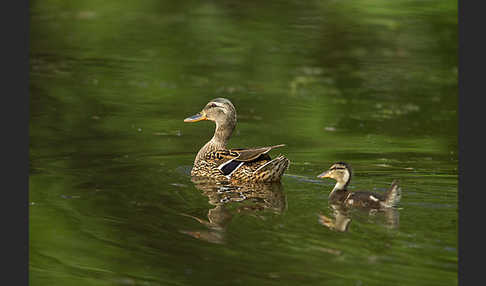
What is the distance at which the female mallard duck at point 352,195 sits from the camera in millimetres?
8125

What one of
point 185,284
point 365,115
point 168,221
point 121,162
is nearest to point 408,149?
point 365,115

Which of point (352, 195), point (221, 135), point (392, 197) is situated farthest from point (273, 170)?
point (392, 197)

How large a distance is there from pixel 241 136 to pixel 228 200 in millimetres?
3227

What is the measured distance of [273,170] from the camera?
934cm

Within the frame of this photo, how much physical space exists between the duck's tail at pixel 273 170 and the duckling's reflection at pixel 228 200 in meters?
0.07

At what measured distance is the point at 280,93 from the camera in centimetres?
1411

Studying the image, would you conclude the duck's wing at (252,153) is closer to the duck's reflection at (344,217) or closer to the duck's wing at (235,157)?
the duck's wing at (235,157)

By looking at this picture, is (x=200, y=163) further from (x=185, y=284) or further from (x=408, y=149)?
(x=185, y=284)

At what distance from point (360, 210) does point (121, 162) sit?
3.11 m

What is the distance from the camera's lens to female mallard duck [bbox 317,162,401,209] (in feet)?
26.7

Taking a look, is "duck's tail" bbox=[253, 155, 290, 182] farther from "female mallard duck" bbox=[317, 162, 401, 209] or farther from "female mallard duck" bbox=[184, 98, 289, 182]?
"female mallard duck" bbox=[317, 162, 401, 209]

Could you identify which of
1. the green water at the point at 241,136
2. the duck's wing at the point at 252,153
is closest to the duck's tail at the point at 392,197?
the green water at the point at 241,136

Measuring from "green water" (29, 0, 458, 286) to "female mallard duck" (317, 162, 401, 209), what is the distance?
0.13m

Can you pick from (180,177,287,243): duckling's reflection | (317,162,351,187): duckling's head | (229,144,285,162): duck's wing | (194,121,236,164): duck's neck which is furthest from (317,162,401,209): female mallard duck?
(194,121,236,164): duck's neck
